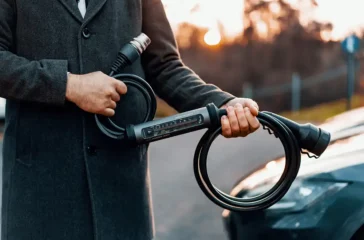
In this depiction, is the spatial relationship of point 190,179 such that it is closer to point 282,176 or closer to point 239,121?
point 282,176

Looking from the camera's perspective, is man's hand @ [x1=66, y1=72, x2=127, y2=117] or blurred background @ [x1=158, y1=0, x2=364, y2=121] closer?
man's hand @ [x1=66, y1=72, x2=127, y2=117]

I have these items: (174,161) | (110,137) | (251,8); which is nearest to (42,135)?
(110,137)

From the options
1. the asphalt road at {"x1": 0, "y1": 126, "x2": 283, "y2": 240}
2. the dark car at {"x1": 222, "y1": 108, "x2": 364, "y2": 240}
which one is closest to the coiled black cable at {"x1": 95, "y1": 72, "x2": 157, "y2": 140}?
the dark car at {"x1": 222, "y1": 108, "x2": 364, "y2": 240}

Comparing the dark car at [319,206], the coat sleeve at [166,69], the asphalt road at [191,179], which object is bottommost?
the asphalt road at [191,179]

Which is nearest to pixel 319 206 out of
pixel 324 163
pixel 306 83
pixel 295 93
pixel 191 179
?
pixel 324 163

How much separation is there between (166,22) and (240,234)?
1454 mm

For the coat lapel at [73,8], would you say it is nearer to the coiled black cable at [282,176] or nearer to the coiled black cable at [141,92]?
the coiled black cable at [141,92]

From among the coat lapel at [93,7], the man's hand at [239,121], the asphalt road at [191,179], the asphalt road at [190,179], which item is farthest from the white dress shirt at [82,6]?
the asphalt road at [191,179]

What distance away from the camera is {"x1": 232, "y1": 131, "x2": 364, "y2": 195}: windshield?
3.04 metres

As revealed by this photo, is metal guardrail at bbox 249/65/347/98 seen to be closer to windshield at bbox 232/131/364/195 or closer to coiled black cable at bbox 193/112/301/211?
windshield at bbox 232/131/364/195

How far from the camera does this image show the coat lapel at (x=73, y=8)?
179 cm

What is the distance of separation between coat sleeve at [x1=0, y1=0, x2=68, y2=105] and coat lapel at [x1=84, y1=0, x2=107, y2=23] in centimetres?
17

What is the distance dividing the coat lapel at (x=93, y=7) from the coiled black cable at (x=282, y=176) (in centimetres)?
48

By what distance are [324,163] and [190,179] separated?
471 cm
